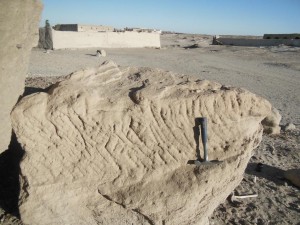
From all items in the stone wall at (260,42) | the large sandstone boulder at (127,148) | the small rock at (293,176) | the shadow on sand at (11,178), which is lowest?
the small rock at (293,176)

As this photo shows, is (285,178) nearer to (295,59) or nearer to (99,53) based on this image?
Answer: (99,53)

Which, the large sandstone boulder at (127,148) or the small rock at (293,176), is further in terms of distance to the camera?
the small rock at (293,176)

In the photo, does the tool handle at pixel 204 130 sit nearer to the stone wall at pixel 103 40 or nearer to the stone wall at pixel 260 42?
the stone wall at pixel 103 40

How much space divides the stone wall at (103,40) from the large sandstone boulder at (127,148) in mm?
15040

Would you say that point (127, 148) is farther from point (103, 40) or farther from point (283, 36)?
point (283, 36)

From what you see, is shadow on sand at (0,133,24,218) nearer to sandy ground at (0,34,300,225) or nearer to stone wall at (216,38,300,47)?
sandy ground at (0,34,300,225)

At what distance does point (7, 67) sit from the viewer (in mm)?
2631

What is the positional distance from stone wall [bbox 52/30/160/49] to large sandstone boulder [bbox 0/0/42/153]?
14.5m

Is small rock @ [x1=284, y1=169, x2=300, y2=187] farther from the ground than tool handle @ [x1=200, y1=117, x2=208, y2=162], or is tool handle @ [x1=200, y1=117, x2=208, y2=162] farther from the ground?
tool handle @ [x1=200, y1=117, x2=208, y2=162]

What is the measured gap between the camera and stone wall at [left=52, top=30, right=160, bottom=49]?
1719cm

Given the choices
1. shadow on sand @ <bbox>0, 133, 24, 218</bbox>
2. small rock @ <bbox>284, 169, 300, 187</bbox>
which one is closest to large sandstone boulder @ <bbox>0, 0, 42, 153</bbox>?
shadow on sand @ <bbox>0, 133, 24, 218</bbox>

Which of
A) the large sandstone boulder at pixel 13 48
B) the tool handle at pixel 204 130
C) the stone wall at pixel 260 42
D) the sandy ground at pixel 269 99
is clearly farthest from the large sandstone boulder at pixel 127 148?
the stone wall at pixel 260 42

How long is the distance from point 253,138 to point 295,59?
53.8 feet

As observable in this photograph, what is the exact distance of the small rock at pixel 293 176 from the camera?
399 cm
